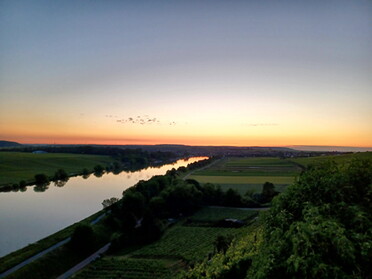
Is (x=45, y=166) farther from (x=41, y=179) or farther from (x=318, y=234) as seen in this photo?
(x=318, y=234)

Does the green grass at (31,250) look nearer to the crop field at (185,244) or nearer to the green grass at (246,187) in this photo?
the crop field at (185,244)

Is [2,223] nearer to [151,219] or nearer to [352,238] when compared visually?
[151,219]

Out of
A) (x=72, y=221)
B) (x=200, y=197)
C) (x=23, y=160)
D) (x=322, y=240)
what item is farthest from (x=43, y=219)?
(x=23, y=160)

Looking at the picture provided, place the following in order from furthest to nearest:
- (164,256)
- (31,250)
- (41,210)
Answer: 1. (41,210)
2. (164,256)
3. (31,250)

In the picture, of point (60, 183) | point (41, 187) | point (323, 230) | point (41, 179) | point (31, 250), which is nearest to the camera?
point (323, 230)

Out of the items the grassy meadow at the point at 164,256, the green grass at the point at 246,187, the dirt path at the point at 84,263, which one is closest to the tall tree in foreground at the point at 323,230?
the grassy meadow at the point at 164,256

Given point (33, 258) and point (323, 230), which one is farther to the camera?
point (33, 258)

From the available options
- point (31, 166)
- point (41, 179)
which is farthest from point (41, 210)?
point (31, 166)
